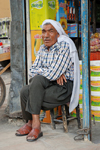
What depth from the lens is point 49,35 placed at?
311 cm

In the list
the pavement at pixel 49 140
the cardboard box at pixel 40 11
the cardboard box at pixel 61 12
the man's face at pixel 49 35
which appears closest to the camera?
the pavement at pixel 49 140

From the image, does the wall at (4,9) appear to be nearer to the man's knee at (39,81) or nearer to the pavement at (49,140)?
the pavement at (49,140)

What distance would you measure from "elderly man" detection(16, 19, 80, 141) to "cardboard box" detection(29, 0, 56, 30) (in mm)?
344

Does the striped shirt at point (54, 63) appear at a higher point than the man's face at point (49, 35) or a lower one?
lower

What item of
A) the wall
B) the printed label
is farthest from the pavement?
the wall

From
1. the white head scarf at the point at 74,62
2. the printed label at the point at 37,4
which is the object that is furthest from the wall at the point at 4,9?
the white head scarf at the point at 74,62

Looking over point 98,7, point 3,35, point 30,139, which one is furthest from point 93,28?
point 30,139

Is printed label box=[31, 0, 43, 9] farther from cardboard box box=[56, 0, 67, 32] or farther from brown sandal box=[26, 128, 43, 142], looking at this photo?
brown sandal box=[26, 128, 43, 142]

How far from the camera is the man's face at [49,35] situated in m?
3.11

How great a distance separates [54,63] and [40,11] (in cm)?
92

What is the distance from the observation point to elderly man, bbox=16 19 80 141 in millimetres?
2879

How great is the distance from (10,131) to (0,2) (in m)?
6.01

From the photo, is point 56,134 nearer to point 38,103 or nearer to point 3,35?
point 38,103

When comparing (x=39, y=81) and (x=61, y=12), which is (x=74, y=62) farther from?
(x=61, y=12)
